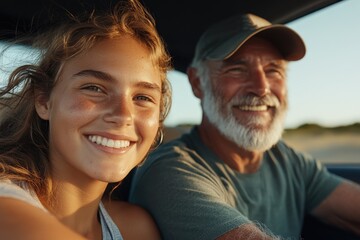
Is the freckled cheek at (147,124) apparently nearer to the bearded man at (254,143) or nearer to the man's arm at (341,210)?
the bearded man at (254,143)

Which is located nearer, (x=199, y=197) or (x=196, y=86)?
(x=199, y=197)

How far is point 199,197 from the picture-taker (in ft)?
5.30

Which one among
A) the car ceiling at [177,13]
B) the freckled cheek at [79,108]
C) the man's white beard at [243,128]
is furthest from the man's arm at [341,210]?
the freckled cheek at [79,108]

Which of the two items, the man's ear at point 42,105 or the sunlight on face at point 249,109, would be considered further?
the sunlight on face at point 249,109

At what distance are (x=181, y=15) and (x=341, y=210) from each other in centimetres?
107

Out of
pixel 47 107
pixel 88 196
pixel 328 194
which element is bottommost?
pixel 328 194

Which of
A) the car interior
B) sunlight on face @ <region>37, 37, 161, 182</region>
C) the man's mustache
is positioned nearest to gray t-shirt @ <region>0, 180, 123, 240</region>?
sunlight on face @ <region>37, 37, 161, 182</region>

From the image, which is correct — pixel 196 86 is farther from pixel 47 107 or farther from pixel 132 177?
pixel 47 107

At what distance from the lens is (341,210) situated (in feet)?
6.97

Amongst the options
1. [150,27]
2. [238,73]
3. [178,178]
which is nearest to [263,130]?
[238,73]

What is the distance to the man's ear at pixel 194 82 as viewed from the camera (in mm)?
2338

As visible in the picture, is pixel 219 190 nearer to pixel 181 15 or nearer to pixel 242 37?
pixel 242 37

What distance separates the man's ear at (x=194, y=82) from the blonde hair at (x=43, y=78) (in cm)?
69

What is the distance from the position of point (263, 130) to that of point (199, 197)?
60cm
